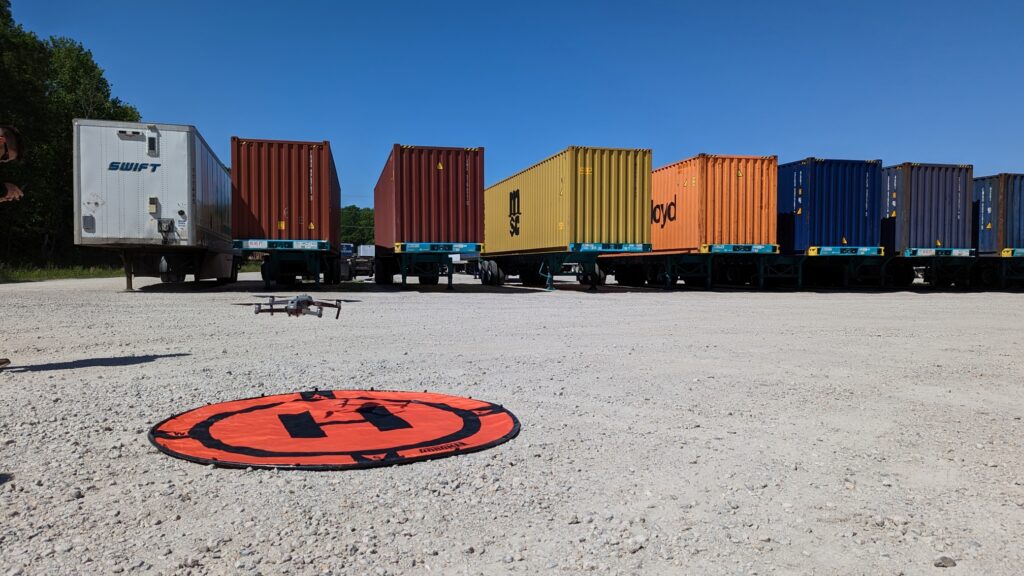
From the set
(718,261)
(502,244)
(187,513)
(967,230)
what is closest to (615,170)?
(718,261)

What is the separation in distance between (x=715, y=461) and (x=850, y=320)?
9.10 meters

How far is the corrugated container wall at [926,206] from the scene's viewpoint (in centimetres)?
2355

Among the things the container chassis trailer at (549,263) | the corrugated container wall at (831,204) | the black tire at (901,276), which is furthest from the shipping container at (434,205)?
the black tire at (901,276)

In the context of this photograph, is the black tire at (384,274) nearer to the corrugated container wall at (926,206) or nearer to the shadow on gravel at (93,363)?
the corrugated container wall at (926,206)

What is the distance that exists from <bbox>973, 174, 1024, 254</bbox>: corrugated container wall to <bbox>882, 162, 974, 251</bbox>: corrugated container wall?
1.22 metres

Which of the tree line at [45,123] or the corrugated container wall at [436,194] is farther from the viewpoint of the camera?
the tree line at [45,123]

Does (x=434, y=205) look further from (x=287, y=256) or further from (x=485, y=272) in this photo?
(x=485, y=272)

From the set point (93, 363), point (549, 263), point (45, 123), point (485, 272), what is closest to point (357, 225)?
point (45, 123)

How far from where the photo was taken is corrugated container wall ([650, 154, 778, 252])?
21656 millimetres

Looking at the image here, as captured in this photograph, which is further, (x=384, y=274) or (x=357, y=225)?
(x=357, y=225)

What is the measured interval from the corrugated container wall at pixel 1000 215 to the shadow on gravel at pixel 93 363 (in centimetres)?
2681

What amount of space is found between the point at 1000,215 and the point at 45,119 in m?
45.0

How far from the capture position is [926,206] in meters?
23.8

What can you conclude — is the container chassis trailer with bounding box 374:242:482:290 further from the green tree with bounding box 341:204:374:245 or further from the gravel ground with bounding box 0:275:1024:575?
the green tree with bounding box 341:204:374:245
